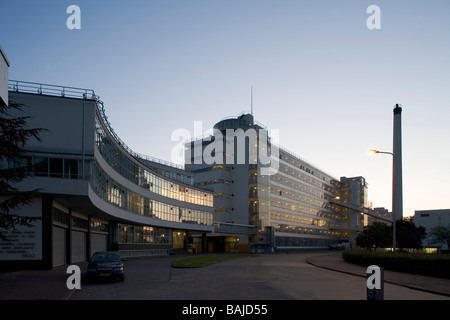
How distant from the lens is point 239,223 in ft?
299

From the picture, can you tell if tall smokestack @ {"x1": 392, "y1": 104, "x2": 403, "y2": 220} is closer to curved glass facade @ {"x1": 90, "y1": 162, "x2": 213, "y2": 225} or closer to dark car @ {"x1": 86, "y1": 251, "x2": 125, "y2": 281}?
curved glass facade @ {"x1": 90, "y1": 162, "x2": 213, "y2": 225}

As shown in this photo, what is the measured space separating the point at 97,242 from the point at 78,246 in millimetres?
7189

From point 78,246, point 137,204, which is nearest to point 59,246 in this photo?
point 78,246

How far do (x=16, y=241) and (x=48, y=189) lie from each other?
12.8ft

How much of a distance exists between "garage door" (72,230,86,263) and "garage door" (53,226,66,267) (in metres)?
3.17

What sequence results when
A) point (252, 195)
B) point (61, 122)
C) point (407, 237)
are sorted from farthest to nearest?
point (252, 195)
point (407, 237)
point (61, 122)

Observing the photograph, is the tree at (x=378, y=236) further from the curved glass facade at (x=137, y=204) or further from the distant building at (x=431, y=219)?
the distant building at (x=431, y=219)

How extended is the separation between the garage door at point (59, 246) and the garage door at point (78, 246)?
3167 mm

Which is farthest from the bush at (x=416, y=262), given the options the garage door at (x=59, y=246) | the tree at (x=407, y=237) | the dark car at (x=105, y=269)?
the tree at (x=407, y=237)

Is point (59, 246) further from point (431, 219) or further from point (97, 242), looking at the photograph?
point (431, 219)

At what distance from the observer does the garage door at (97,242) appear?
42.8 m

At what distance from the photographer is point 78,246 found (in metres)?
37.5
